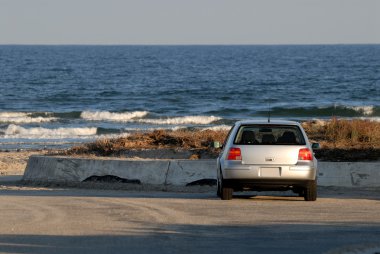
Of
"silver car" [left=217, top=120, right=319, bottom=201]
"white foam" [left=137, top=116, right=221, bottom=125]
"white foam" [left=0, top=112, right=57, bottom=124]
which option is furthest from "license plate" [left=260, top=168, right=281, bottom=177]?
"white foam" [left=0, top=112, right=57, bottom=124]

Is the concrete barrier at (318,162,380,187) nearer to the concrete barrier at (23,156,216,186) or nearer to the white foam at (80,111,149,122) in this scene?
the concrete barrier at (23,156,216,186)

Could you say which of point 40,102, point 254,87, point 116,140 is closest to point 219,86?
point 254,87

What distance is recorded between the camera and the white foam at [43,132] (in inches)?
1759

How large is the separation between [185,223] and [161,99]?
54.2 m

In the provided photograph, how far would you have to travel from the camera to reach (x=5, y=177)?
24172mm

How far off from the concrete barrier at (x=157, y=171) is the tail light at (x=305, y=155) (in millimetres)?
3127

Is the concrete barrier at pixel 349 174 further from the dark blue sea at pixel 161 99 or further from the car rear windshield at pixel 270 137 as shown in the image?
the dark blue sea at pixel 161 99

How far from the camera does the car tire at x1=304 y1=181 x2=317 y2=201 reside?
56.1ft

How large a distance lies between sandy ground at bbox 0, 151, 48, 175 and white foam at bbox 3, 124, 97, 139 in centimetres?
983

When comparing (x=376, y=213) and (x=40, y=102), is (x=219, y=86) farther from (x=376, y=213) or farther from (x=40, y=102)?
(x=376, y=213)

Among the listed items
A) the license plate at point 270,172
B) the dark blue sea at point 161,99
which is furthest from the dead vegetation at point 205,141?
the dark blue sea at point 161,99

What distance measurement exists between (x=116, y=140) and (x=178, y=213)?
10.8 metres

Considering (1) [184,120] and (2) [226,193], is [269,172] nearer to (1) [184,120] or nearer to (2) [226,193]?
(2) [226,193]

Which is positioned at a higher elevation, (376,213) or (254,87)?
(376,213)
